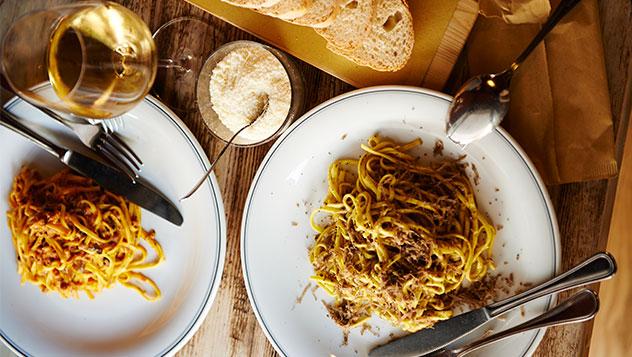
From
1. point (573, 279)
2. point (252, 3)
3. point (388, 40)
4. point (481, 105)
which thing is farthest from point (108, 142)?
point (573, 279)

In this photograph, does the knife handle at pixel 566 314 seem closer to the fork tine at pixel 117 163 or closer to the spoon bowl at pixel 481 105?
the spoon bowl at pixel 481 105

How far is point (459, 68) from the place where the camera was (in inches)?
70.4

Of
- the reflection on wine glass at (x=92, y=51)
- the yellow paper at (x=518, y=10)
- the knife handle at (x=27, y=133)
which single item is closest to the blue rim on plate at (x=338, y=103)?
the yellow paper at (x=518, y=10)

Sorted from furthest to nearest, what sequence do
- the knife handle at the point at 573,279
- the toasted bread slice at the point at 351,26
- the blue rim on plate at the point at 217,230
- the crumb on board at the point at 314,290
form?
the crumb on board at the point at 314,290
the blue rim on plate at the point at 217,230
the toasted bread slice at the point at 351,26
the knife handle at the point at 573,279

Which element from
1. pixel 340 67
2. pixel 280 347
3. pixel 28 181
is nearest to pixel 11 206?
pixel 28 181

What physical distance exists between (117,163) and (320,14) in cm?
70

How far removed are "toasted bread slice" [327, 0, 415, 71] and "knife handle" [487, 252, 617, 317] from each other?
660 millimetres

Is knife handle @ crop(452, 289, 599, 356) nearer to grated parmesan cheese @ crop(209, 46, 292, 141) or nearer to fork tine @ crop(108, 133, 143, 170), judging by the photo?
grated parmesan cheese @ crop(209, 46, 292, 141)

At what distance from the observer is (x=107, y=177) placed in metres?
1.82

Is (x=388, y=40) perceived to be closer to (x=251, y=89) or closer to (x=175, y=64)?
(x=251, y=89)

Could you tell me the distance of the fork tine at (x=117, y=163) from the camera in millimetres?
1837

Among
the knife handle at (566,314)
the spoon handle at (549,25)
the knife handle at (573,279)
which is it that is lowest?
the knife handle at (566,314)

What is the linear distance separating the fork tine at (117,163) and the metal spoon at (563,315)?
1.02 meters

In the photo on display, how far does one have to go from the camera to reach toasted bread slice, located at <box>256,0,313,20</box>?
63.0 inches
